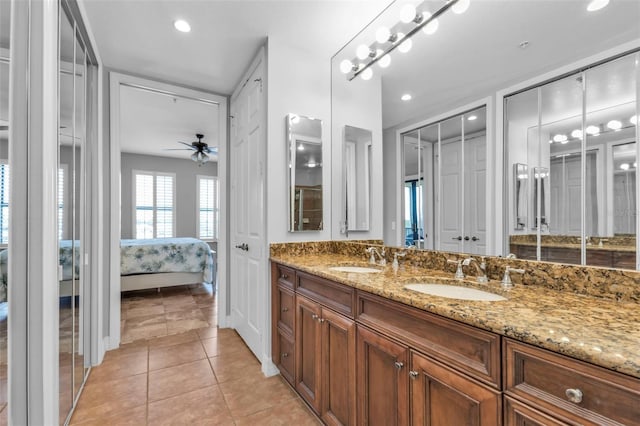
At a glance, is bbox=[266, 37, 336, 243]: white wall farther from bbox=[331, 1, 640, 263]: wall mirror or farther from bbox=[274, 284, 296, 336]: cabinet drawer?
bbox=[274, 284, 296, 336]: cabinet drawer

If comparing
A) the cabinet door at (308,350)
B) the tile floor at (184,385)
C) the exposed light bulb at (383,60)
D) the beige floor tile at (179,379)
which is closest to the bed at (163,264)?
the tile floor at (184,385)

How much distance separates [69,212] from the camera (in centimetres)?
163

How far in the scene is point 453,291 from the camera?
1.33m

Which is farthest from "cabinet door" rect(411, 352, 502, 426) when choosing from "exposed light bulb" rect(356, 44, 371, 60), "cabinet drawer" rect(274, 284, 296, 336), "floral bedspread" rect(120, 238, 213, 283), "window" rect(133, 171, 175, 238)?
"window" rect(133, 171, 175, 238)

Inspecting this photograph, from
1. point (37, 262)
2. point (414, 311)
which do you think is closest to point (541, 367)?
point (414, 311)

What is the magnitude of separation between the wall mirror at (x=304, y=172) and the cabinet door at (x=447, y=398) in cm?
142

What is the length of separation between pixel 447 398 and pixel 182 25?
2561 mm

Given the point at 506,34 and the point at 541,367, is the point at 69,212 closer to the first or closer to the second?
the point at 541,367

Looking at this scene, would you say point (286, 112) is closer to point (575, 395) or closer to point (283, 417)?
point (283, 417)

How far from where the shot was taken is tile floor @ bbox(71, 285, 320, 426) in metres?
1.71

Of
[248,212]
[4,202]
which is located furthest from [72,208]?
[248,212]

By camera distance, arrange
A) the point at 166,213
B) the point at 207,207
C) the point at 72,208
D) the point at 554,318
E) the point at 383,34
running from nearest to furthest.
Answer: the point at 554,318 → the point at 72,208 → the point at 383,34 → the point at 166,213 → the point at 207,207

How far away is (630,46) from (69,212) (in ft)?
8.23

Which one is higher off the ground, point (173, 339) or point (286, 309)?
point (286, 309)
